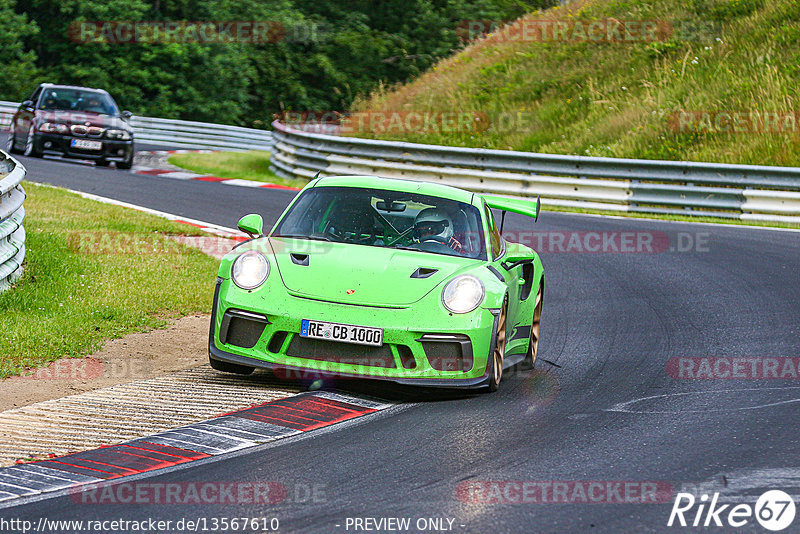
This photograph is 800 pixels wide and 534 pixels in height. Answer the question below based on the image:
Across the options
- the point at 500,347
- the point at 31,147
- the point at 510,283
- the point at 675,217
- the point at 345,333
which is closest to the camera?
the point at 345,333

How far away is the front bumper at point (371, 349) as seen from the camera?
6.69 m

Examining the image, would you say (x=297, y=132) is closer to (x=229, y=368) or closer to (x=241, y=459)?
(x=229, y=368)

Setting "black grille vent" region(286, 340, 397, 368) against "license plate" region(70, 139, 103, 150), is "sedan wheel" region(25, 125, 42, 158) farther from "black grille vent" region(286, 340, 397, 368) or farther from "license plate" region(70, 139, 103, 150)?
"black grille vent" region(286, 340, 397, 368)

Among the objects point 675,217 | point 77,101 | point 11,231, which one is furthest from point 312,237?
point 77,101

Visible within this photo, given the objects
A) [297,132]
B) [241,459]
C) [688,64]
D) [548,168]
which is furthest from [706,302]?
[688,64]

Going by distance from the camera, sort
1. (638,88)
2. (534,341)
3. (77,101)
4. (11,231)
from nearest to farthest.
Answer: (534,341) < (11,231) < (77,101) < (638,88)

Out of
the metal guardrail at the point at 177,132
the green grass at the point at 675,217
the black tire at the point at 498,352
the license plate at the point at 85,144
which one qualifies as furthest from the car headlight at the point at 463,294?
the metal guardrail at the point at 177,132

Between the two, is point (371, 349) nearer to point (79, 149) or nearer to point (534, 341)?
point (534, 341)

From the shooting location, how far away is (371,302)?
6.80 m

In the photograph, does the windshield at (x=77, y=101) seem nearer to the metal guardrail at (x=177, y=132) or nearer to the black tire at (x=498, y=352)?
→ the metal guardrail at (x=177, y=132)

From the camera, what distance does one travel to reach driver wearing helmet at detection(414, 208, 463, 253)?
25.5 ft

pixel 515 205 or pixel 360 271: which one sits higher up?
pixel 515 205

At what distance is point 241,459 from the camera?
17.9ft

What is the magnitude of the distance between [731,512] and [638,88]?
903 inches
